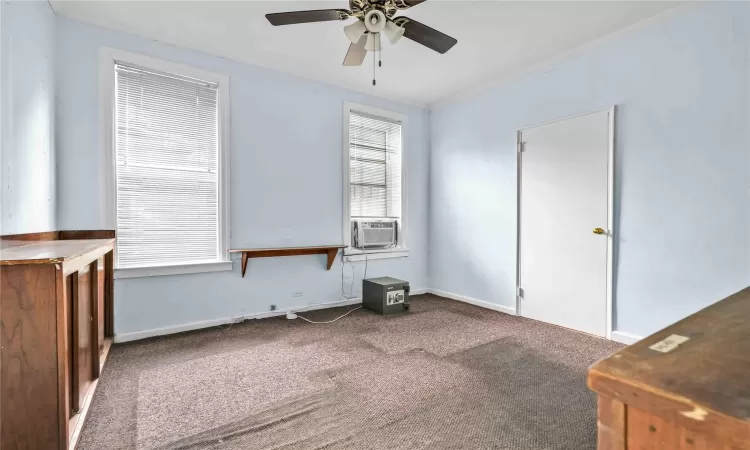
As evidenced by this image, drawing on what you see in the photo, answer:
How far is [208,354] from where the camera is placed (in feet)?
8.57

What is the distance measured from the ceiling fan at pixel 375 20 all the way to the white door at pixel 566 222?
1.66m

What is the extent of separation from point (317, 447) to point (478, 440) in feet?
2.39

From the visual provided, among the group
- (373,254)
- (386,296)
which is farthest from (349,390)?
(373,254)

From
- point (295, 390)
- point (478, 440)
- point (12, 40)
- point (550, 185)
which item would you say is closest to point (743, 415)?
point (478, 440)

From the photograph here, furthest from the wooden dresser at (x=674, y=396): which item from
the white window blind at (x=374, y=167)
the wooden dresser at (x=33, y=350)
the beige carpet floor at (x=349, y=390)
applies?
the white window blind at (x=374, y=167)

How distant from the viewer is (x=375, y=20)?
2.10 meters

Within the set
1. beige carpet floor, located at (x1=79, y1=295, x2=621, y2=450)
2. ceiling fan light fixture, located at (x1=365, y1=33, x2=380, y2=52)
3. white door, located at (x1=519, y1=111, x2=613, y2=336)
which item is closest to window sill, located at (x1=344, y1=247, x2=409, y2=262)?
beige carpet floor, located at (x1=79, y1=295, x2=621, y2=450)

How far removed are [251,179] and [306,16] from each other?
177 centimetres

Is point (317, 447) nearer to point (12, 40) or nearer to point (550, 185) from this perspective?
point (12, 40)

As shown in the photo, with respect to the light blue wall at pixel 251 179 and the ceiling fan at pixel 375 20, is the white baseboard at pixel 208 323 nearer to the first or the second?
the light blue wall at pixel 251 179

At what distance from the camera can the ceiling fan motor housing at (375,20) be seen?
2057mm

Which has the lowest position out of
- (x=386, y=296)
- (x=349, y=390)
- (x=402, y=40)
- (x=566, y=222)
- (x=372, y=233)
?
(x=349, y=390)

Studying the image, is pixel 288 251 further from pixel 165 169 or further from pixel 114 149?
pixel 114 149

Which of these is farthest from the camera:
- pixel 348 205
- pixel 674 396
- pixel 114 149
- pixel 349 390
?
pixel 348 205
